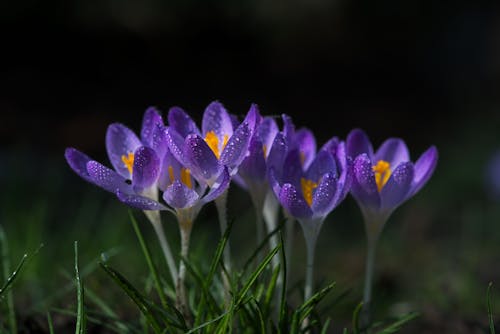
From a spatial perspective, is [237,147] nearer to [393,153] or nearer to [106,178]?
[106,178]

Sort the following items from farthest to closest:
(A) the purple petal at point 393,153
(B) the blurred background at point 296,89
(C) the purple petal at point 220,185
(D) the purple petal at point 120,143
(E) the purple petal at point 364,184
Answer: (B) the blurred background at point 296,89
(A) the purple petal at point 393,153
(D) the purple petal at point 120,143
(E) the purple petal at point 364,184
(C) the purple petal at point 220,185

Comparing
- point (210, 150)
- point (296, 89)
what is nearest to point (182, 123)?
point (210, 150)

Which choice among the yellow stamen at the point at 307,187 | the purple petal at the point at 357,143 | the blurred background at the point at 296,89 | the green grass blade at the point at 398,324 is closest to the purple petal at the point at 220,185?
the yellow stamen at the point at 307,187

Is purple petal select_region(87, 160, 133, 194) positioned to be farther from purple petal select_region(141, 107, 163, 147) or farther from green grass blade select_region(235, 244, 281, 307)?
green grass blade select_region(235, 244, 281, 307)

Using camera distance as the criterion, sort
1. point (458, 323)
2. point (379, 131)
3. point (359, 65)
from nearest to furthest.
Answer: point (458, 323), point (379, 131), point (359, 65)

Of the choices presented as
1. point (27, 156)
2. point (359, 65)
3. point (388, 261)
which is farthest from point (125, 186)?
point (359, 65)

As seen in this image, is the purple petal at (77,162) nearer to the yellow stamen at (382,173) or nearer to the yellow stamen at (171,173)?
the yellow stamen at (171,173)

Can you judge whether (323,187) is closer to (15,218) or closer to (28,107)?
(15,218)
